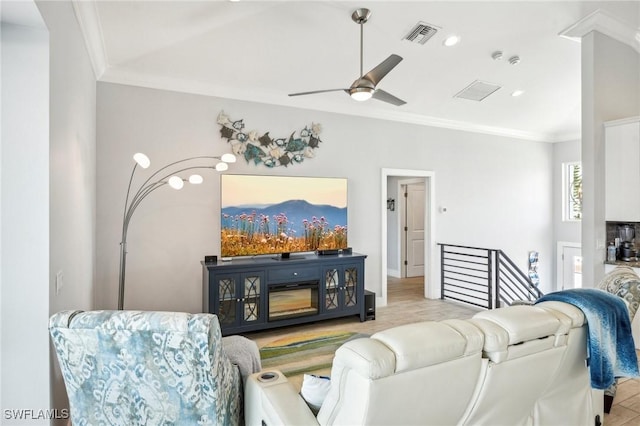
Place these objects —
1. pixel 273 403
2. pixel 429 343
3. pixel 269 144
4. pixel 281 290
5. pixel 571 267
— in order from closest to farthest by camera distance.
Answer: pixel 429 343 → pixel 273 403 → pixel 281 290 → pixel 269 144 → pixel 571 267

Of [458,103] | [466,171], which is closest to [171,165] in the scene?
[458,103]

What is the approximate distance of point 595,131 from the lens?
3.99 meters

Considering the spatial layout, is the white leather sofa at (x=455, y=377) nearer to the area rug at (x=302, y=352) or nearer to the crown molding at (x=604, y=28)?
the area rug at (x=302, y=352)

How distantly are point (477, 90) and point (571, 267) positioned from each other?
423cm

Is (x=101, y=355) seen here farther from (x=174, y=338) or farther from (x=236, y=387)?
(x=236, y=387)

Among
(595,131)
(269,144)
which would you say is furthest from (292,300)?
(595,131)

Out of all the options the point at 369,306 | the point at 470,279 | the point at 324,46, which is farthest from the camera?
the point at 470,279

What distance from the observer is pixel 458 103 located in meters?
5.81

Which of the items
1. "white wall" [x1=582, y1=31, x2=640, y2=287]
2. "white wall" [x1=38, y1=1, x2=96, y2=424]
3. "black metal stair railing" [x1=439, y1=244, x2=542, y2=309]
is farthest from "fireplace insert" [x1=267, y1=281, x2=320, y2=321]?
"white wall" [x1=582, y1=31, x2=640, y2=287]

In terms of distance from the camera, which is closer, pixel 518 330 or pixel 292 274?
pixel 518 330

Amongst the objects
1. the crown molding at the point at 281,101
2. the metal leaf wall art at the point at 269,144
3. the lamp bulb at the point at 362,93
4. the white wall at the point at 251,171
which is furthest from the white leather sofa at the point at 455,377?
the crown molding at the point at 281,101

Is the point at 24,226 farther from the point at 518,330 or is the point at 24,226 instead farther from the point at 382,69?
the point at 382,69

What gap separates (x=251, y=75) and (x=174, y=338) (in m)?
3.63

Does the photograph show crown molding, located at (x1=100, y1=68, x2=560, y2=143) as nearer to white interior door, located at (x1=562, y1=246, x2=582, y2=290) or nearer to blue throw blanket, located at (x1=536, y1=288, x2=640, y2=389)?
white interior door, located at (x1=562, y1=246, x2=582, y2=290)
